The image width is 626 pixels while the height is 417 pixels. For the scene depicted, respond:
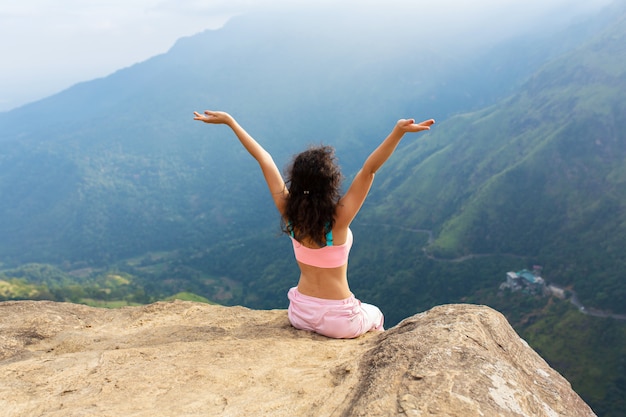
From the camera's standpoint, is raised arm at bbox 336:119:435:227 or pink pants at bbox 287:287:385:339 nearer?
raised arm at bbox 336:119:435:227

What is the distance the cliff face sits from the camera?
513 cm

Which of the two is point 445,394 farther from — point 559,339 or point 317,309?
point 559,339

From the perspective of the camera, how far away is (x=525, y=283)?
104375 mm

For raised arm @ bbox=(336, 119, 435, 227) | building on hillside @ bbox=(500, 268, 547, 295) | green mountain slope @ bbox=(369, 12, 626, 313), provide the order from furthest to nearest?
green mountain slope @ bbox=(369, 12, 626, 313) < building on hillside @ bbox=(500, 268, 547, 295) < raised arm @ bbox=(336, 119, 435, 227)

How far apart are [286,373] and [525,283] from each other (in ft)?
361

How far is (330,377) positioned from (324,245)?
2.13 meters

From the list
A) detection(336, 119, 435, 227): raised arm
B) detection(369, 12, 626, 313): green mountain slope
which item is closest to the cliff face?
detection(336, 119, 435, 227): raised arm

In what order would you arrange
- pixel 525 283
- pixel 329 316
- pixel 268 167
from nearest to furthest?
pixel 268 167
pixel 329 316
pixel 525 283

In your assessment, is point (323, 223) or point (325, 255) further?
point (325, 255)

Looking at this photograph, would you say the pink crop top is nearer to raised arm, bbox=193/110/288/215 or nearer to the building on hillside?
raised arm, bbox=193/110/288/215

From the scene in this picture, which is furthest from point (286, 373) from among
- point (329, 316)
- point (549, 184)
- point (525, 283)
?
point (549, 184)

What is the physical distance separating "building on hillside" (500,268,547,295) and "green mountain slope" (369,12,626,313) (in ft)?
22.1

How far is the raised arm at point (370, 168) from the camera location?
6.83 meters

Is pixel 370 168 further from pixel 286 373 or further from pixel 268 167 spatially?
pixel 286 373
